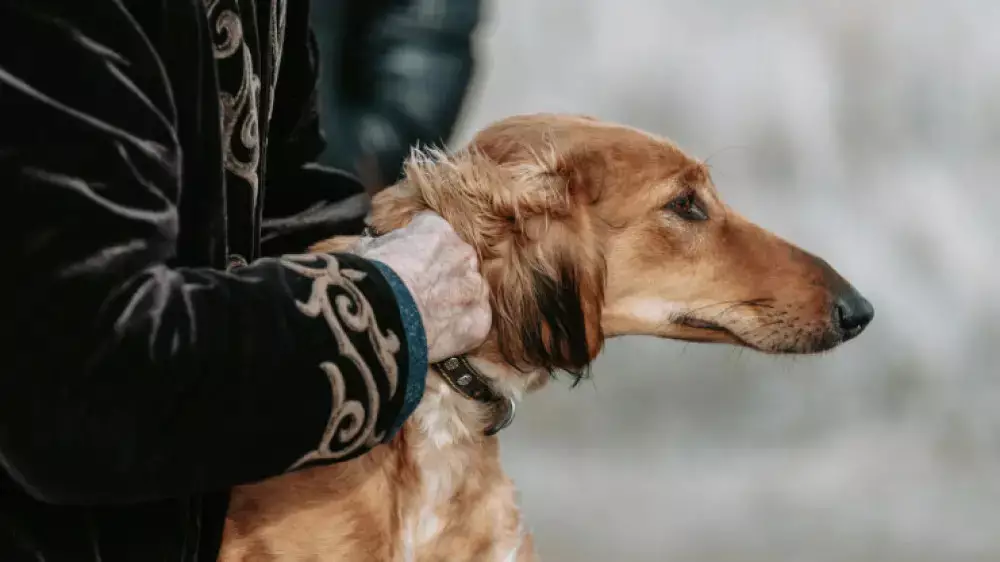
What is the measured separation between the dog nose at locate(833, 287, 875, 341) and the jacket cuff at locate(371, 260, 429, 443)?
0.55 metres

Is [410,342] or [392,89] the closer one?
[410,342]

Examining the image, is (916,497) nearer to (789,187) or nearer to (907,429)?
(907,429)

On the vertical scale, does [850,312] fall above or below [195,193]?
below

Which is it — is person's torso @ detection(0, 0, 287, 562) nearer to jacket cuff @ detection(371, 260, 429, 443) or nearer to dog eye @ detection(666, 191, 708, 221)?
jacket cuff @ detection(371, 260, 429, 443)

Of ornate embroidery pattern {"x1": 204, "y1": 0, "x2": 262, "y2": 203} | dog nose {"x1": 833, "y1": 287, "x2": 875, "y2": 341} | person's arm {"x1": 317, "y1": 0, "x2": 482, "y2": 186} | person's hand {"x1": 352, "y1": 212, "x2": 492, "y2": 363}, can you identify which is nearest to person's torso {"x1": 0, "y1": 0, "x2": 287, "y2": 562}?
ornate embroidery pattern {"x1": 204, "y1": 0, "x2": 262, "y2": 203}

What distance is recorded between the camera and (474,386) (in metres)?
0.96

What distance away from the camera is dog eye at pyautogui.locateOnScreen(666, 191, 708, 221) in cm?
106

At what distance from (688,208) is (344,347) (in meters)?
0.52

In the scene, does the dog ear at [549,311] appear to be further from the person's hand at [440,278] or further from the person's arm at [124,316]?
the person's arm at [124,316]

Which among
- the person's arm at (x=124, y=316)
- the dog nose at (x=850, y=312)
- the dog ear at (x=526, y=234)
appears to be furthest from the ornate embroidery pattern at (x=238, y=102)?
the dog nose at (x=850, y=312)

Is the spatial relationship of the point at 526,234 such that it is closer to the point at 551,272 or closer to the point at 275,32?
the point at 551,272

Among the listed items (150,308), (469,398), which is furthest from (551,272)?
(150,308)

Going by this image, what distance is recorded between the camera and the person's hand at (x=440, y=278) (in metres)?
0.77

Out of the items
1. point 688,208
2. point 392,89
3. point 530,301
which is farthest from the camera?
point 392,89
